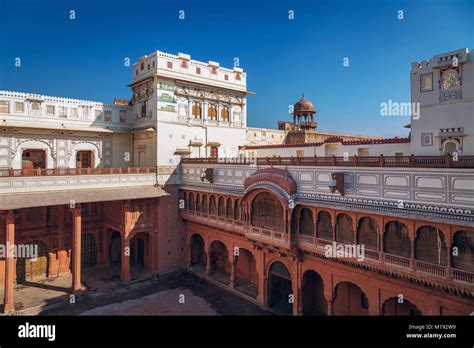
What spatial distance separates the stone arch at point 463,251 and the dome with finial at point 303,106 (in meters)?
29.5

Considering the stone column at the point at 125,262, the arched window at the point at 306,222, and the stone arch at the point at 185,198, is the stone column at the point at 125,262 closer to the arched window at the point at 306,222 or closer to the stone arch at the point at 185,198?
the stone arch at the point at 185,198

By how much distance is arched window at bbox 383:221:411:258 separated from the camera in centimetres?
1320

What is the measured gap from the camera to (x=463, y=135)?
15.2 metres

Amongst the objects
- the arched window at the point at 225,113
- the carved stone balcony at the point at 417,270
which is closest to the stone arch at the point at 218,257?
the carved stone balcony at the point at 417,270

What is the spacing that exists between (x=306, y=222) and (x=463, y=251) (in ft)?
23.9

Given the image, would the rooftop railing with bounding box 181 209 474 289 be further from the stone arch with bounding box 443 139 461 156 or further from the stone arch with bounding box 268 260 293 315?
the stone arch with bounding box 443 139 461 156

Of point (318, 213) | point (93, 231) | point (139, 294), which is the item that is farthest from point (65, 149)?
point (318, 213)

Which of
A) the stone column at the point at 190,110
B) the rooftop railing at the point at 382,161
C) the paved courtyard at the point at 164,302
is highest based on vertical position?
the stone column at the point at 190,110

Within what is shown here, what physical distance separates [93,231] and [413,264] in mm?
24994

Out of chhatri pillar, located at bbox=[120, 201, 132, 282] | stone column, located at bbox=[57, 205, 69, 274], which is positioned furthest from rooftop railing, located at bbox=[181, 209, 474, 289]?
stone column, located at bbox=[57, 205, 69, 274]

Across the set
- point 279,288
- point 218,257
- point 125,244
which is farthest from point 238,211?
point 125,244

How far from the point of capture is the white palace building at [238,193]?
12.8 metres

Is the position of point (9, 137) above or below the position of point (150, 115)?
below
